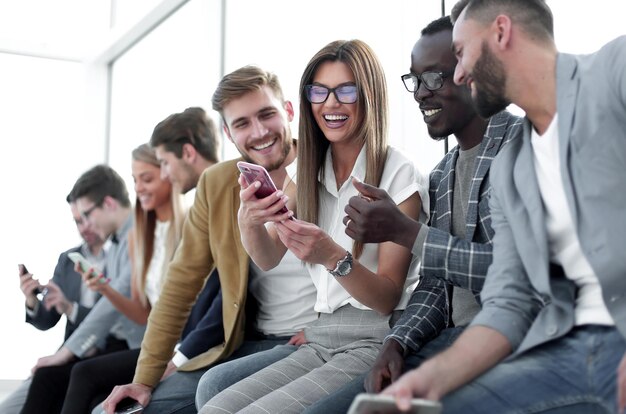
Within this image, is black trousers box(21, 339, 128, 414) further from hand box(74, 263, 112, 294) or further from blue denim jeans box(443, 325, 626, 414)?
blue denim jeans box(443, 325, 626, 414)

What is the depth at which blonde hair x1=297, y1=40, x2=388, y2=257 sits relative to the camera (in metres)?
2.41

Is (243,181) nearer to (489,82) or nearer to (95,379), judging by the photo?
(489,82)

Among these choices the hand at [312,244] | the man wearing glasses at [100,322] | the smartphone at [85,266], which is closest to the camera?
the hand at [312,244]

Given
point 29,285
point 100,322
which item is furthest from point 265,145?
point 29,285

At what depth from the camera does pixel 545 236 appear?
173 centimetres

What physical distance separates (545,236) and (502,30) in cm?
44

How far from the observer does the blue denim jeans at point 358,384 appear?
2074mm

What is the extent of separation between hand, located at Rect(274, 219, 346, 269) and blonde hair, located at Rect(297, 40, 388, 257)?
7.5 inches

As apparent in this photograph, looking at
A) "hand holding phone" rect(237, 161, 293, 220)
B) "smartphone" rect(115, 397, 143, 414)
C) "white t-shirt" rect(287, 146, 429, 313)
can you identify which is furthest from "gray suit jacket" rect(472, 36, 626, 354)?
"smartphone" rect(115, 397, 143, 414)

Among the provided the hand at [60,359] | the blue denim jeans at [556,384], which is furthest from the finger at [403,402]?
the hand at [60,359]

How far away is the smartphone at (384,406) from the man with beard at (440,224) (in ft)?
1.93

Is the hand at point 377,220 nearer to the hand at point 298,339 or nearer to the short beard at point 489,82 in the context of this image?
the short beard at point 489,82

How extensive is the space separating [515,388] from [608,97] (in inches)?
22.6

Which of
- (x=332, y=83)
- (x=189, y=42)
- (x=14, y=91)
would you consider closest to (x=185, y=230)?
(x=332, y=83)
